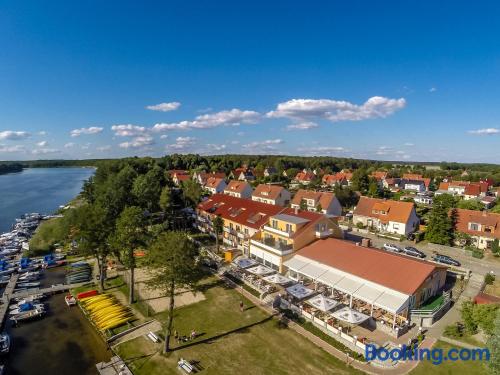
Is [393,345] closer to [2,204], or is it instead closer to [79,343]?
[79,343]

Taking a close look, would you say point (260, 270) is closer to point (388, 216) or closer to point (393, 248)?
point (393, 248)

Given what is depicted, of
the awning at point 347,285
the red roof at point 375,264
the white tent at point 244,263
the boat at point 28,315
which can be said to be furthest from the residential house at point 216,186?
the awning at point 347,285

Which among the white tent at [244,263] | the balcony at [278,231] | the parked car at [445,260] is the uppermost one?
the balcony at [278,231]

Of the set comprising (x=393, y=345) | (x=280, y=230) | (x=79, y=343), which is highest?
(x=280, y=230)

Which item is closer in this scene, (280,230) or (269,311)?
(269,311)

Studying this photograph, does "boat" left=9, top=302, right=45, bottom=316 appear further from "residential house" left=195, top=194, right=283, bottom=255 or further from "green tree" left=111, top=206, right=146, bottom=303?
"residential house" left=195, top=194, right=283, bottom=255

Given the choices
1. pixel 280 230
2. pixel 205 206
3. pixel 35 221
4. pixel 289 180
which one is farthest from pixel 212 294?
pixel 289 180

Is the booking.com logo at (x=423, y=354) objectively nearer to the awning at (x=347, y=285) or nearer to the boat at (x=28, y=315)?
the awning at (x=347, y=285)
